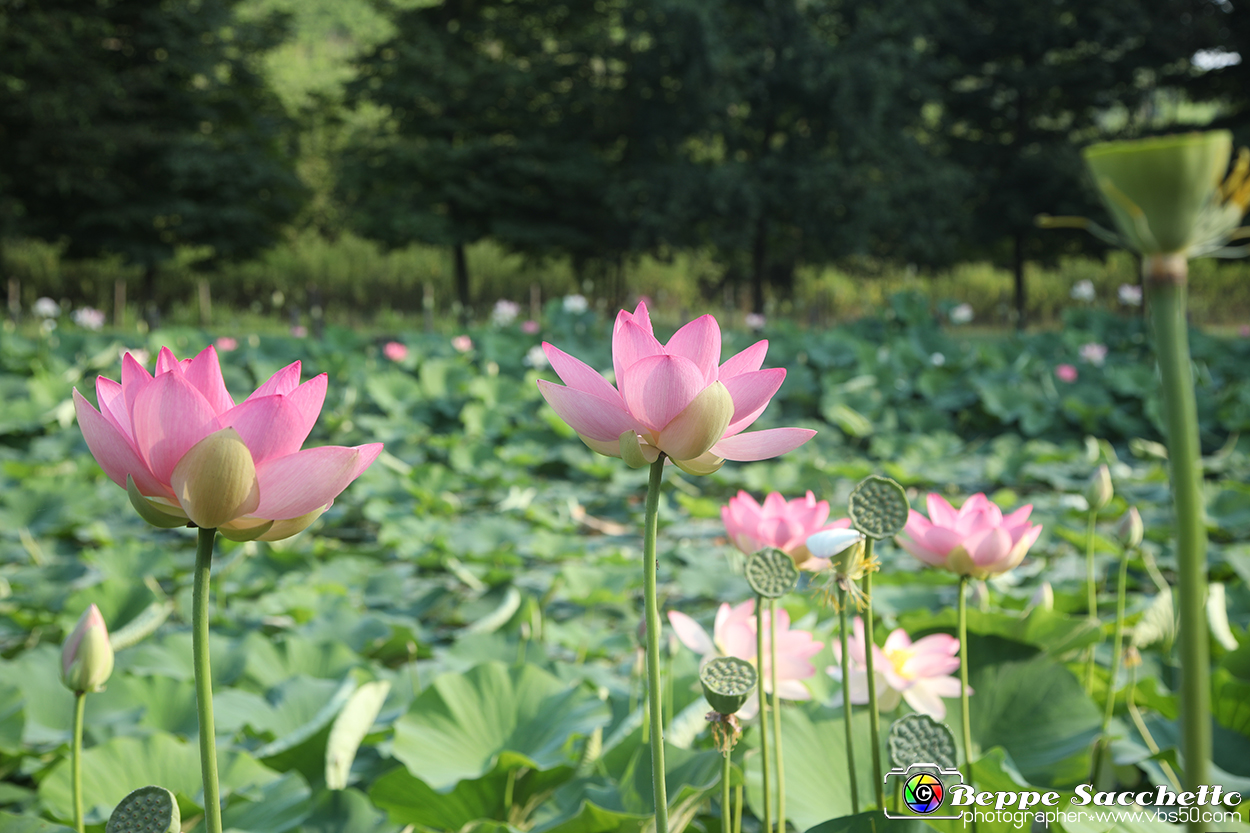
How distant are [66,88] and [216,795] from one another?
41.5ft

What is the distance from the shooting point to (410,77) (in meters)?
12.3

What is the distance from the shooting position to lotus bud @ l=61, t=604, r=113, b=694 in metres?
0.53

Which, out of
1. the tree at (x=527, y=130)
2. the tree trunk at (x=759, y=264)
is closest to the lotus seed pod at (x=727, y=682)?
the tree at (x=527, y=130)

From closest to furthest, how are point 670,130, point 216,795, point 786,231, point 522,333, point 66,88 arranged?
1. point 216,795
2. point 522,333
3. point 66,88
4. point 670,130
5. point 786,231

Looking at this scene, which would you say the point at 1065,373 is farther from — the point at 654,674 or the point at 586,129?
the point at 586,129

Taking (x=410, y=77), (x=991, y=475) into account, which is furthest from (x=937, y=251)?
(x=991, y=475)

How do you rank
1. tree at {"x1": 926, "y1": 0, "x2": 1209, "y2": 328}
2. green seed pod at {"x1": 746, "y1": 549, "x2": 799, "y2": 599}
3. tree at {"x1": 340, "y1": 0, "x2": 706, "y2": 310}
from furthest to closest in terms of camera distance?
tree at {"x1": 340, "y1": 0, "x2": 706, "y2": 310} < tree at {"x1": 926, "y1": 0, "x2": 1209, "y2": 328} < green seed pod at {"x1": 746, "y1": 549, "x2": 799, "y2": 599}

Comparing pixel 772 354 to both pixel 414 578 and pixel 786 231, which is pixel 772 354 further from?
pixel 786 231

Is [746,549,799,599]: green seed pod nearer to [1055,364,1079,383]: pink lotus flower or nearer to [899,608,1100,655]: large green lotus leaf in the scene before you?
[899,608,1100,655]: large green lotus leaf

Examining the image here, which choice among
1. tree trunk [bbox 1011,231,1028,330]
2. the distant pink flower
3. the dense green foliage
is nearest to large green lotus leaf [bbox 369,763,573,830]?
the dense green foliage

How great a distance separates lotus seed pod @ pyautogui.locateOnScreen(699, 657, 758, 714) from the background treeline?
11174mm

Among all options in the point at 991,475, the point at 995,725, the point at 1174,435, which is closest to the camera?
the point at 1174,435

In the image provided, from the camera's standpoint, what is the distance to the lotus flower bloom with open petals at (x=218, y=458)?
0.37m

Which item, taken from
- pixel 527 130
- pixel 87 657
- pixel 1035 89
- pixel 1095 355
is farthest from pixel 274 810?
pixel 1035 89
